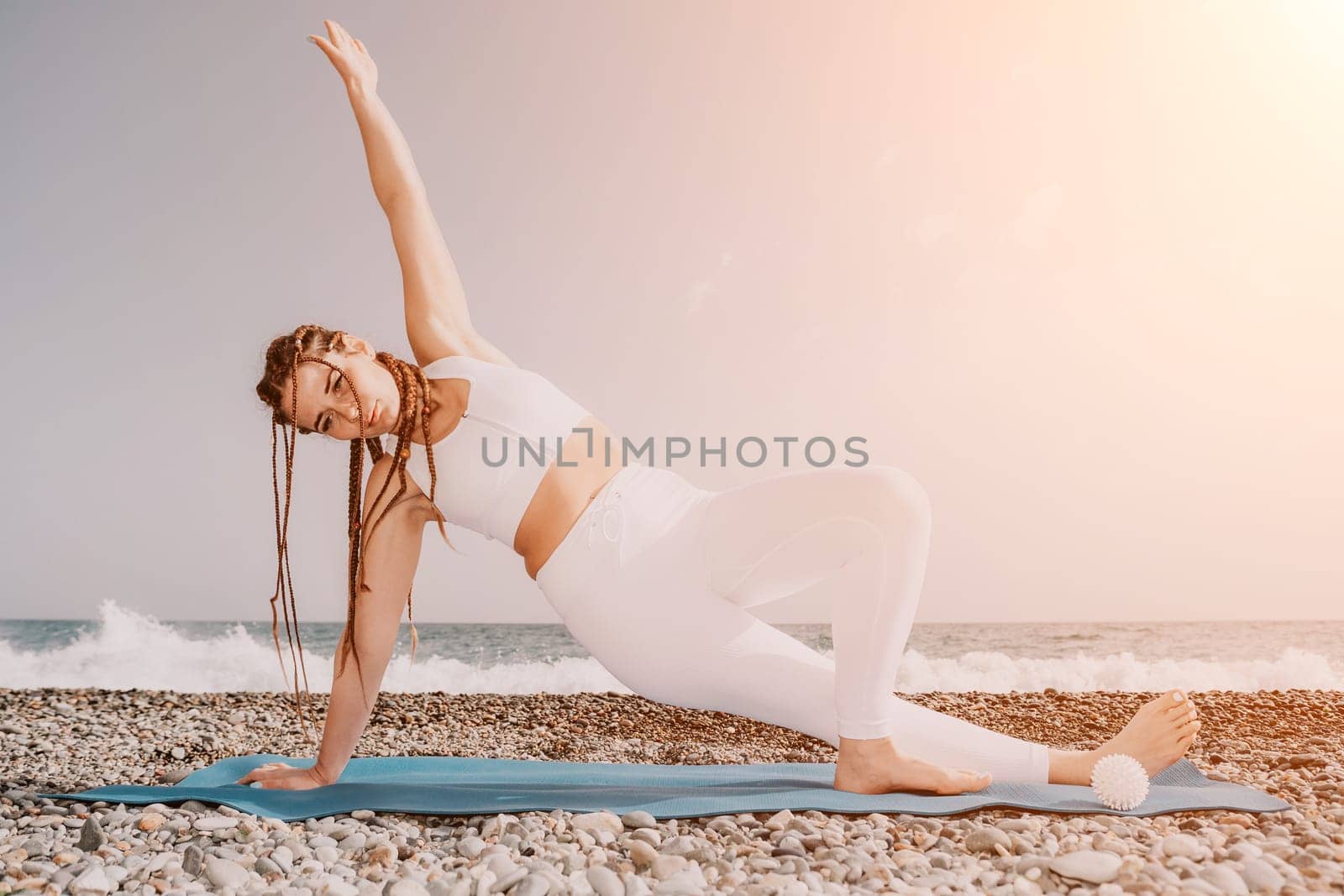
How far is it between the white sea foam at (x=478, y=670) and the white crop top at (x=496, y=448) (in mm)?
5258

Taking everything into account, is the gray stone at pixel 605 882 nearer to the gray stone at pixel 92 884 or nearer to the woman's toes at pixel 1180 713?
the gray stone at pixel 92 884

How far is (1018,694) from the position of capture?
14.6ft

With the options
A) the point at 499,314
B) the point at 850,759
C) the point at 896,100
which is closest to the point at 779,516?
the point at 850,759

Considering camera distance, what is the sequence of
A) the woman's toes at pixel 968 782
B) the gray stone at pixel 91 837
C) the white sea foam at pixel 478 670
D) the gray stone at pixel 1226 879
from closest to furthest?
the gray stone at pixel 1226 879 → the gray stone at pixel 91 837 → the woman's toes at pixel 968 782 → the white sea foam at pixel 478 670

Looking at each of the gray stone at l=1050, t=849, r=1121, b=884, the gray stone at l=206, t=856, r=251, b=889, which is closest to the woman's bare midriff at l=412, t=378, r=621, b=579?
the gray stone at l=206, t=856, r=251, b=889

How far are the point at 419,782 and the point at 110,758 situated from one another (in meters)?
1.57

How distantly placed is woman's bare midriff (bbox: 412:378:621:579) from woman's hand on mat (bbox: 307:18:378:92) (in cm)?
90

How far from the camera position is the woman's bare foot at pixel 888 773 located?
1817 millimetres

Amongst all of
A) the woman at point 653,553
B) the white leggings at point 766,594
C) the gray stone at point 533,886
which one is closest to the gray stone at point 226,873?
the woman at point 653,553

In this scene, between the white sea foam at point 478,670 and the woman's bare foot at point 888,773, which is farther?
the white sea foam at point 478,670

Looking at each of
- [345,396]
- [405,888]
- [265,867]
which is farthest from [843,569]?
[265,867]

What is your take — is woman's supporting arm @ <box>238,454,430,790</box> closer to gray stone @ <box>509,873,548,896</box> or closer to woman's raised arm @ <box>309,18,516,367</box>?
woman's raised arm @ <box>309,18,516,367</box>

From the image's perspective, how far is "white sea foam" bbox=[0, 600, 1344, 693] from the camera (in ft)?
25.4

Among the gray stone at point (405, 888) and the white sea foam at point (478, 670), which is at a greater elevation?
the gray stone at point (405, 888)
